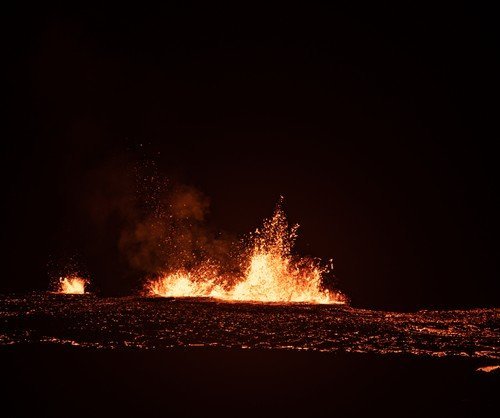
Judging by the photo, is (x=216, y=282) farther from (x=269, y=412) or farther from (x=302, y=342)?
(x=269, y=412)

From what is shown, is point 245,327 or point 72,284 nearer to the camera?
point 245,327

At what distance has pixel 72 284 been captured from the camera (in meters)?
48.4

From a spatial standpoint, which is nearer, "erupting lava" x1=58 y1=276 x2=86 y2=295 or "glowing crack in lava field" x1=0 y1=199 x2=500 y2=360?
"glowing crack in lava field" x1=0 y1=199 x2=500 y2=360

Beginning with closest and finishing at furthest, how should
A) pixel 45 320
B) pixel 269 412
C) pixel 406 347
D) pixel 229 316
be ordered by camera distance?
1. pixel 269 412
2. pixel 406 347
3. pixel 45 320
4. pixel 229 316

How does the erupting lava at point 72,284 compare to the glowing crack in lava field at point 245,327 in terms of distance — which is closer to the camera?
the glowing crack in lava field at point 245,327

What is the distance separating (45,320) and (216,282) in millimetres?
19869

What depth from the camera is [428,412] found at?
10.2 m

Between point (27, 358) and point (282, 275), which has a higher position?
point (282, 275)

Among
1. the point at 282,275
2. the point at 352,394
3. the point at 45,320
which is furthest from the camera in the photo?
the point at 282,275

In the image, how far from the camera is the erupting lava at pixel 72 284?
47838mm

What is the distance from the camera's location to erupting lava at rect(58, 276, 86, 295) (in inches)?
1883

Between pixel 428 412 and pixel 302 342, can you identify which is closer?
pixel 428 412

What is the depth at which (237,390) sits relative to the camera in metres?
11.6

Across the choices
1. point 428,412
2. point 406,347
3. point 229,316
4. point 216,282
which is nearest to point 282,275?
point 216,282
